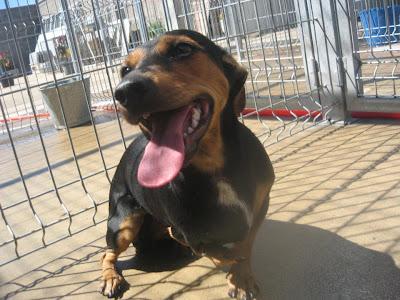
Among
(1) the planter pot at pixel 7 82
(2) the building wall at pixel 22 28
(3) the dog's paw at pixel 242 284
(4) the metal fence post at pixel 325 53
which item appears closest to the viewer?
(3) the dog's paw at pixel 242 284

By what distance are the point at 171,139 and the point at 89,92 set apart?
4.18m

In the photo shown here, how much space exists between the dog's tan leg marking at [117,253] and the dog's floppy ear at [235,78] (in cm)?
75

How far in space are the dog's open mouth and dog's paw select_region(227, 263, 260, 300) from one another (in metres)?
0.55

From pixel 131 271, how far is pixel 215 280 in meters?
0.47

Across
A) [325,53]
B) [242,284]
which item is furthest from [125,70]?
[325,53]

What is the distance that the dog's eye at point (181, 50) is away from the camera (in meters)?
1.84

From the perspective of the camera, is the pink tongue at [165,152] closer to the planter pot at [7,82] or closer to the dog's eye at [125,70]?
the dog's eye at [125,70]

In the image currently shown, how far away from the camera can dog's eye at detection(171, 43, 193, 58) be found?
1836 mm

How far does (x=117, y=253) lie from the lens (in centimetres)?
229

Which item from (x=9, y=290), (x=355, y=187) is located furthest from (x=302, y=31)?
(x=9, y=290)

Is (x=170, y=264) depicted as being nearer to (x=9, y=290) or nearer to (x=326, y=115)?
(x=9, y=290)

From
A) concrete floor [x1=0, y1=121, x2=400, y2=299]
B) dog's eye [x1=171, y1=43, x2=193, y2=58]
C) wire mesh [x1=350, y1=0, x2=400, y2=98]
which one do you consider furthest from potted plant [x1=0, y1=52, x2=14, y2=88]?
dog's eye [x1=171, y1=43, x2=193, y2=58]

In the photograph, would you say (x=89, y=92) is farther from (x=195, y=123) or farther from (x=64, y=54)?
(x=195, y=123)

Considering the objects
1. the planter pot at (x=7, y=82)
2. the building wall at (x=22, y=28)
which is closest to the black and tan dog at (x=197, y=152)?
the building wall at (x=22, y=28)
